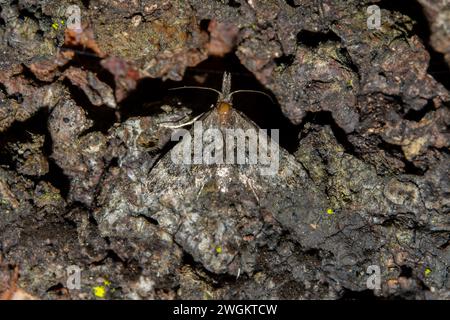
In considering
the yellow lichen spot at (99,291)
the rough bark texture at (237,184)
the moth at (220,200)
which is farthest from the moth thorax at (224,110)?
the yellow lichen spot at (99,291)

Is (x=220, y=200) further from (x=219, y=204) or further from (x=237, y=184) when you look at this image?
(x=237, y=184)

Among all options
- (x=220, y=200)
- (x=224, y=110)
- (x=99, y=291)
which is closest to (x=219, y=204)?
(x=220, y=200)

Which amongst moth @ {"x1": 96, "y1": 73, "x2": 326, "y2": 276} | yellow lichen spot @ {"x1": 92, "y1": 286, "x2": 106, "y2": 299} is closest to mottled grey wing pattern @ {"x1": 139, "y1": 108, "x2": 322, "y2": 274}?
moth @ {"x1": 96, "y1": 73, "x2": 326, "y2": 276}

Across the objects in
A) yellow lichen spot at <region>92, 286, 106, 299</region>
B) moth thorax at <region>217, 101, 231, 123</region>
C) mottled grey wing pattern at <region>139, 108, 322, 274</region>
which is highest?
moth thorax at <region>217, 101, 231, 123</region>

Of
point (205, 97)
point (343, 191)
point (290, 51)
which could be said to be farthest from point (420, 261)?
point (205, 97)

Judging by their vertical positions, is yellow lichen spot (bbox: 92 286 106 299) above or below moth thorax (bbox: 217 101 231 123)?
below

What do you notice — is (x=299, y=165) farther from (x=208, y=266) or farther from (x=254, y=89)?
(x=208, y=266)

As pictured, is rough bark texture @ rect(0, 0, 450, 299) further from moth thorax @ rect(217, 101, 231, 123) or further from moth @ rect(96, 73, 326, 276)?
moth thorax @ rect(217, 101, 231, 123)
